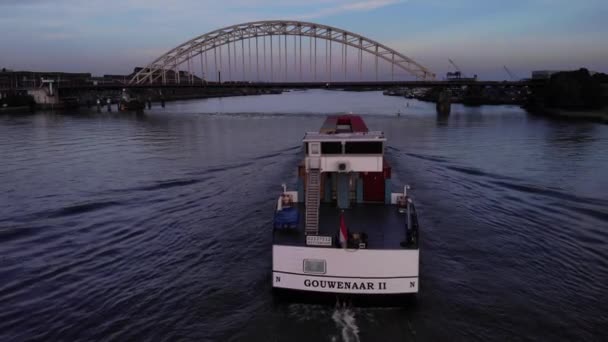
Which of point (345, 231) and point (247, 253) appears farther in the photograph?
point (247, 253)

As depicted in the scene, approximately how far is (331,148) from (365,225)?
311 cm

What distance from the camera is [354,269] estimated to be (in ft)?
38.8

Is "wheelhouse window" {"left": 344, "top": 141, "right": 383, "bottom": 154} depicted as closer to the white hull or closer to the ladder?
the ladder

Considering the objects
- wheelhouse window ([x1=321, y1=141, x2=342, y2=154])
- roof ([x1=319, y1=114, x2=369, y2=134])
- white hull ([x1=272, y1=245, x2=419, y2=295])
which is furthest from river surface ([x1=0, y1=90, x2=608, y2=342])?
roof ([x1=319, y1=114, x2=369, y2=134])

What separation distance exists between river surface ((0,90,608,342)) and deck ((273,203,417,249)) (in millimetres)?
2021

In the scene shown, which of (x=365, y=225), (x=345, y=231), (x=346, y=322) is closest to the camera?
(x=345, y=231)

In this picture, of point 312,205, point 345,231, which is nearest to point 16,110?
point 312,205

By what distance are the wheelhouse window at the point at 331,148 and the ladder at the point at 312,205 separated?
124cm

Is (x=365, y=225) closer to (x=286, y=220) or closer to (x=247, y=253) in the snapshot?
(x=286, y=220)

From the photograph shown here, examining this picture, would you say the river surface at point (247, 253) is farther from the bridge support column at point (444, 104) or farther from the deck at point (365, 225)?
the bridge support column at point (444, 104)

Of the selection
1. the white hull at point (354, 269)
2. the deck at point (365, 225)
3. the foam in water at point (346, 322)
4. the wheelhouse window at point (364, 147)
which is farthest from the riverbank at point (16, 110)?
the foam in water at point (346, 322)

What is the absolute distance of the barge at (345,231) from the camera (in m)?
11.7

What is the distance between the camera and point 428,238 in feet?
63.7

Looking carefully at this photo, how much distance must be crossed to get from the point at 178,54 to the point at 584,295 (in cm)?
12203
